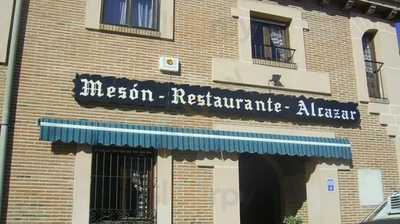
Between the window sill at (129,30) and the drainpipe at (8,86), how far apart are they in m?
1.67

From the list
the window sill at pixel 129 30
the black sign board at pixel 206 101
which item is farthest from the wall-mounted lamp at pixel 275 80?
the window sill at pixel 129 30

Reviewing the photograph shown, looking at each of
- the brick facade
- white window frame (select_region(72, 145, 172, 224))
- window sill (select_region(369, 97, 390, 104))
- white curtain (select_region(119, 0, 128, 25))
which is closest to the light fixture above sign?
the brick facade

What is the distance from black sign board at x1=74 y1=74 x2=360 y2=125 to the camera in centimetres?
1012

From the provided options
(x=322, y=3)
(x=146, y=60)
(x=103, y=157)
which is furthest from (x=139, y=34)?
(x=322, y=3)

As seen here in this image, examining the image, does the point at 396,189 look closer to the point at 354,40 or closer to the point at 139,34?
the point at 354,40

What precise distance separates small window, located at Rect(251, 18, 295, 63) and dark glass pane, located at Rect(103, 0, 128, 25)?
3.20 metres

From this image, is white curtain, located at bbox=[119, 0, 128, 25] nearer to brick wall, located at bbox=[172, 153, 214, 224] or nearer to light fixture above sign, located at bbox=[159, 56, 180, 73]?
light fixture above sign, located at bbox=[159, 56, 180, 73]

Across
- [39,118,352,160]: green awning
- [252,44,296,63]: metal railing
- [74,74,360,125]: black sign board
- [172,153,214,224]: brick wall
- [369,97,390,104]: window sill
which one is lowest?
[172,153,214,224]: brick wall

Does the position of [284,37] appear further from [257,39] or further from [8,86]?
[8,86]

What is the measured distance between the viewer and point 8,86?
9.52 metres

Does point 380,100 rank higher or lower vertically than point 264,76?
lower

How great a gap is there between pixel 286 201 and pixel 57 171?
6.11 meters

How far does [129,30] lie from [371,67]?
675 centimetres

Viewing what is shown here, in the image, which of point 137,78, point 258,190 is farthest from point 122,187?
point 258,190
